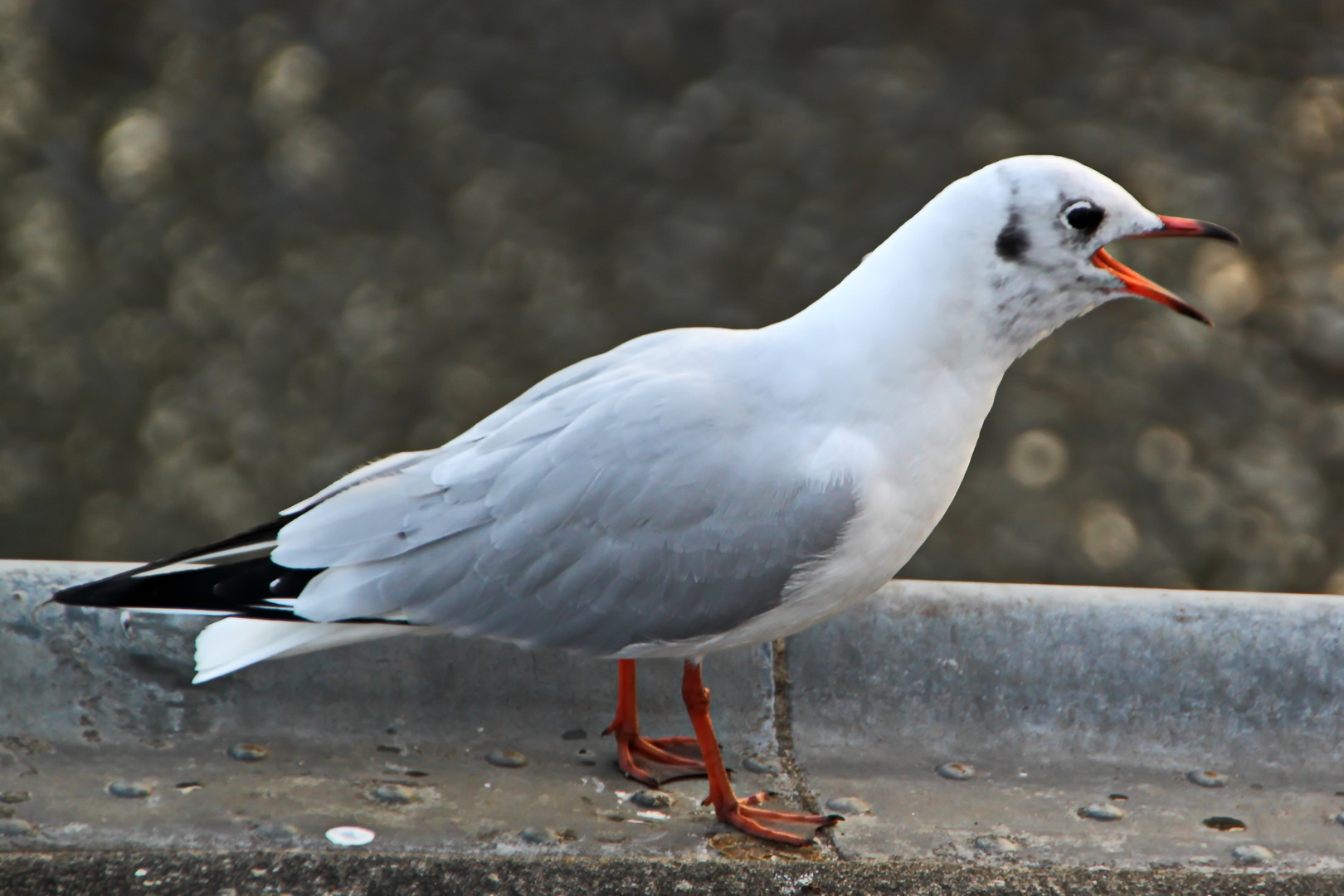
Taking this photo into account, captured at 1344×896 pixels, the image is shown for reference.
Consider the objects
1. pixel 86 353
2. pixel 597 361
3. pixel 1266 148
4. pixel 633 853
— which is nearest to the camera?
pixel 633 853

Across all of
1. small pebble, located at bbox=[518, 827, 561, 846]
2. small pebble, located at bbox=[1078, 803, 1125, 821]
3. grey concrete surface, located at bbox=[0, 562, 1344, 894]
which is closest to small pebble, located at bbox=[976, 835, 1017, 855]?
grey concrete surface, located at bbox=[0, 562, 1344, 894]

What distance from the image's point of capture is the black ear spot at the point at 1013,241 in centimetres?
189

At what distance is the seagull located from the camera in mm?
1916

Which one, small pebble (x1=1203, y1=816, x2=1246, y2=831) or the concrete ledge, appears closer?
the concrete ledge

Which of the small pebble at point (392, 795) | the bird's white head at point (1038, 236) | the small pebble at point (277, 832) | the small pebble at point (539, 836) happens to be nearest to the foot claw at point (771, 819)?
the small pebble at point (539, 836)

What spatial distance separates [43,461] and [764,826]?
3.64 meters

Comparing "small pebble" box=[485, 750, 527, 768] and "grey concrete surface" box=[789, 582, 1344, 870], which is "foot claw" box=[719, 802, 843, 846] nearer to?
"grey concrete surface" box=[789, 582, 1344, 870]

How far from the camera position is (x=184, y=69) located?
6.17m

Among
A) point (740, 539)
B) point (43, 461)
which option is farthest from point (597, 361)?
point (43, 461)

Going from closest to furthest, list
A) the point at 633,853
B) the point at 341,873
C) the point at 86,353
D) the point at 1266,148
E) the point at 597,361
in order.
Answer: the point at 341,873
the point at 633,853
the point at 597,361
the point at 86,353
the point at 1266,148

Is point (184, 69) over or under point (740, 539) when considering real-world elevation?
over

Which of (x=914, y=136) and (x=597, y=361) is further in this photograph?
(x=914, y=136)

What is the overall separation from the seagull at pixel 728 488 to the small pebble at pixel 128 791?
156mm

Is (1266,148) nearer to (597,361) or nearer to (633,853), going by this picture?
(597,361)
